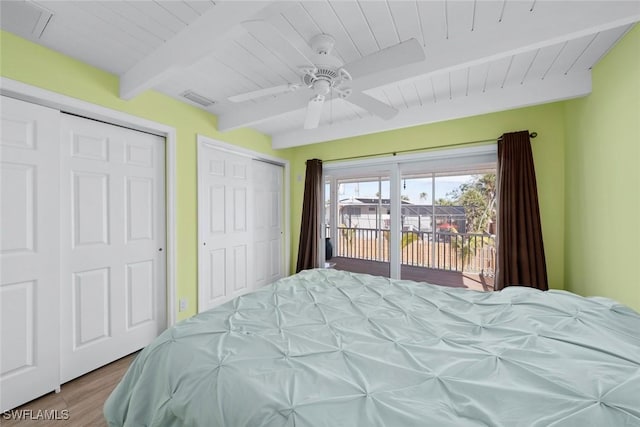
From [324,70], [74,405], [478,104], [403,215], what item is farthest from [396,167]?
[74,405]

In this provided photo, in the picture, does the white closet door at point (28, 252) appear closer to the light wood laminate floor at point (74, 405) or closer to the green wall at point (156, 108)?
the light wood laminate floor at point (74, 405)

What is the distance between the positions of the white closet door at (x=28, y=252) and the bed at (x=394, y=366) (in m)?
1.01

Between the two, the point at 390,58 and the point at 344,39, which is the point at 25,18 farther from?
the point at 390,58

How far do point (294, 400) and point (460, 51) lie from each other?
207 centimetres

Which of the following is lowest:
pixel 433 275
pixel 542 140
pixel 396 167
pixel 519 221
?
pixel 433 275

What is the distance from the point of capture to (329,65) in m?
1.54

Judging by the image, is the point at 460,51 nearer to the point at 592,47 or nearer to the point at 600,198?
the point at 592,47

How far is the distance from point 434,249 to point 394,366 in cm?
260

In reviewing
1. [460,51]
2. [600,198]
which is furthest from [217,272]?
[600,198]

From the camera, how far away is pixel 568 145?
7.96ft

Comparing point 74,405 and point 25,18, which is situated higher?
point 25,18

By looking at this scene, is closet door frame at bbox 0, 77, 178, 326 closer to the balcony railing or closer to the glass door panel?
the glass door panel

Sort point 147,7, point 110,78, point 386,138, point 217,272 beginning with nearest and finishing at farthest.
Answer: point 147,7 → point 110,78 → point 217,272 → point 386,138

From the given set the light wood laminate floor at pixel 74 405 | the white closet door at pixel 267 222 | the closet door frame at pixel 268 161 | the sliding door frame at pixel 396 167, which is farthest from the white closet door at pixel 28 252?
the sliding door frame at pixel 396 167
